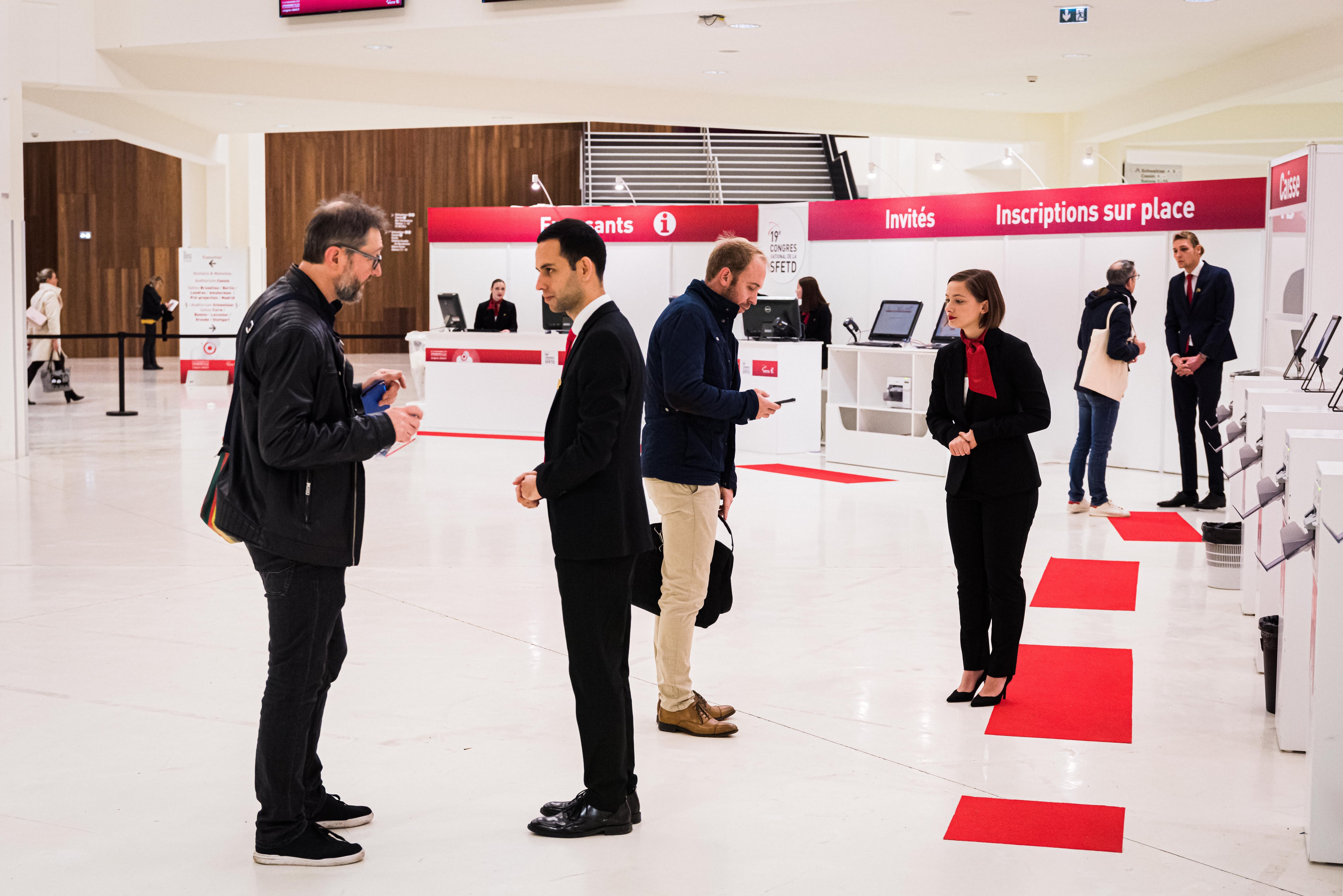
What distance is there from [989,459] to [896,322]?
6.62 m

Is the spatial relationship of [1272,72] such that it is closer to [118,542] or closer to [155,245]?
[118,542]

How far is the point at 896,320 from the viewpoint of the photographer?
10.4 metres

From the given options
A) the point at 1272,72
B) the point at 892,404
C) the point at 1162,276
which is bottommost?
the point at 892,404

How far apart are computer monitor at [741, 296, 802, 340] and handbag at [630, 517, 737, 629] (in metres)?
7.28

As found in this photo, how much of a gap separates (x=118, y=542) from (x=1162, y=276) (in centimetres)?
770

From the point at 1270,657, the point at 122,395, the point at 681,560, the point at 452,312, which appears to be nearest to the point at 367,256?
the point at 681,560

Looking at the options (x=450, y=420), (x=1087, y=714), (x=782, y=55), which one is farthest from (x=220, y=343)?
(x=1087, y=714)

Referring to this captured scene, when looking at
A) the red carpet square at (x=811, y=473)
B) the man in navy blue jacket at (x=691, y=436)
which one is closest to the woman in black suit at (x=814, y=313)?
the red carpet square at (x=811, y=473)

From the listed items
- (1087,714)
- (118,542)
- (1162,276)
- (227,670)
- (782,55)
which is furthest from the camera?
(782,55)

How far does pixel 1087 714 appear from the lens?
4031mm

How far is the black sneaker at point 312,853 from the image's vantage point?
287 cm

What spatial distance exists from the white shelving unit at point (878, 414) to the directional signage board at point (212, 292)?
358 inches

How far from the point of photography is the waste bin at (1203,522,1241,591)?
18.9 feet

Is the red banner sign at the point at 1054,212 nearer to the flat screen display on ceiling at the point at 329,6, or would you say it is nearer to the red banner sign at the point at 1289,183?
the red banner sign at the point at 1289,183
